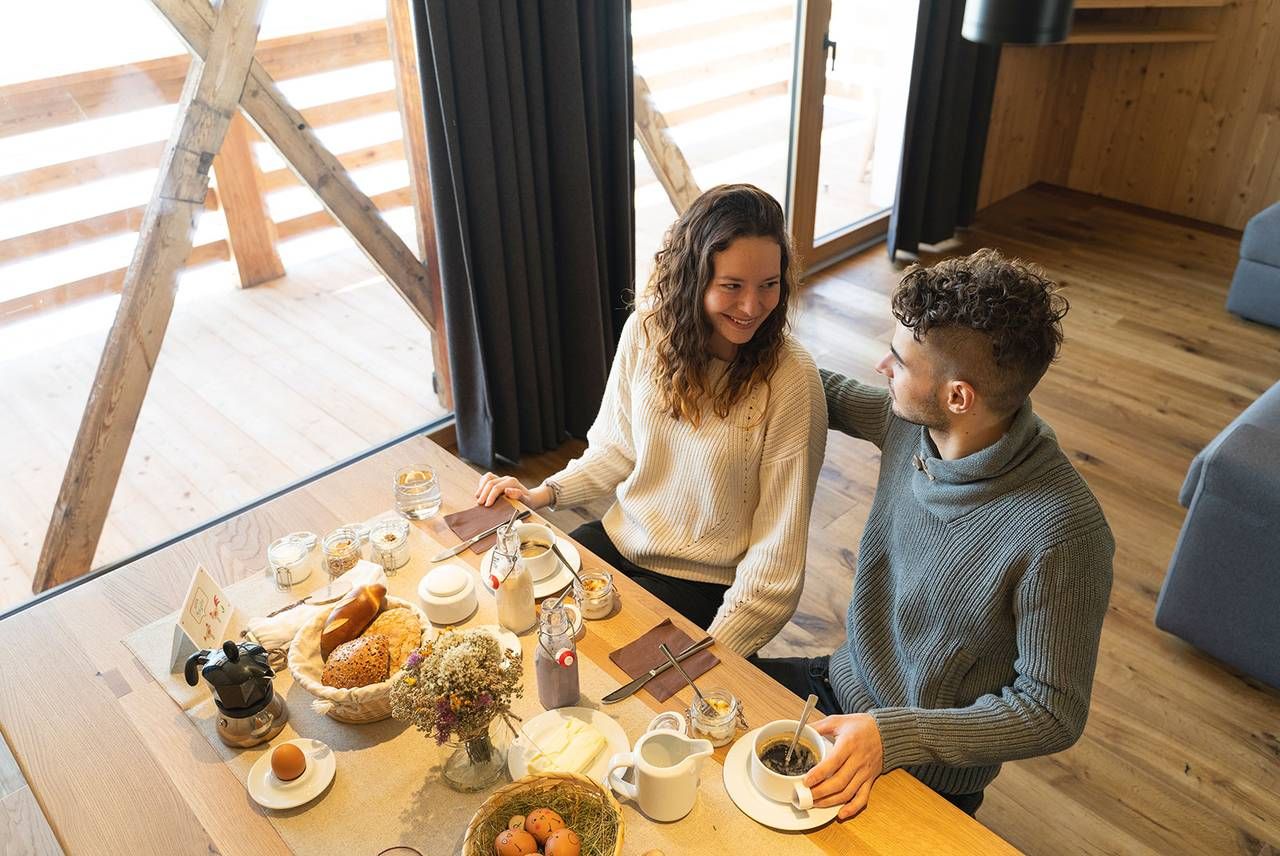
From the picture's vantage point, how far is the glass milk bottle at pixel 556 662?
126 cm

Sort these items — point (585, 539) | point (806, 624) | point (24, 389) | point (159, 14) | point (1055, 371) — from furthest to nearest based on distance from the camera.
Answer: point (1055, 371) → point (806, 624) → point (24, 389) → point (159, 14) → point (585, 539)

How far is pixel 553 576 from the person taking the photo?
5.05ft

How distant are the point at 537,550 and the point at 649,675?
324 mm

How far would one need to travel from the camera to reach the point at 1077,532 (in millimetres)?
1228

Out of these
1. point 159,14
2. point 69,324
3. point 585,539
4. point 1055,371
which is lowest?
point 1055,371

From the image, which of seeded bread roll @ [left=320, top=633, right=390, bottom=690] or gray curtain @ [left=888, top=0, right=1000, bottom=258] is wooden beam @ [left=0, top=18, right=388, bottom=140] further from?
gray curtain @ [left=888, top=0, right=1000, bottom=258]

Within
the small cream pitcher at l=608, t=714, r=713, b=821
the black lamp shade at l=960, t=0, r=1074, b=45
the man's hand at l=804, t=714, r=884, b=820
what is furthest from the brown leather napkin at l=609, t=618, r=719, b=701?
the black lamp shade at l=960, t=0, r=1074, b=45

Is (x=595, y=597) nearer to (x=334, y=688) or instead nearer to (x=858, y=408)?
(x=334, y=688)

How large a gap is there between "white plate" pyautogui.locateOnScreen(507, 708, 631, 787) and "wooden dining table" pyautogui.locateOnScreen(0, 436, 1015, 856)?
0.08 m

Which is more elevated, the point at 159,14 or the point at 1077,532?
the point at 159,14

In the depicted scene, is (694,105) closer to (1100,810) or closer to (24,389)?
(24,389)

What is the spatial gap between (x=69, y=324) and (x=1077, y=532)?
89.3 inches

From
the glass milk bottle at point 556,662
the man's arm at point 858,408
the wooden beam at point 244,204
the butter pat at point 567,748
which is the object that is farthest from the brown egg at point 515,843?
the wooden beam at point 244,204

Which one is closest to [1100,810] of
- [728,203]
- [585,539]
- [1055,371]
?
[585,539]
